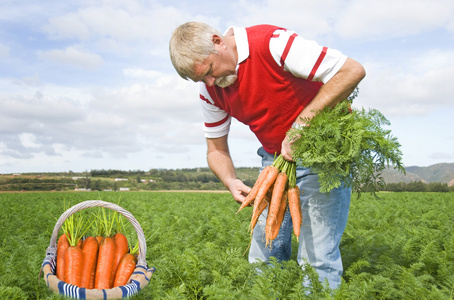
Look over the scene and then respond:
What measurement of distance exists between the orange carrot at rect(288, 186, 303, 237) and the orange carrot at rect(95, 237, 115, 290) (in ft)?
5.74

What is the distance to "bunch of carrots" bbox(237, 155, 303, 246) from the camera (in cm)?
350

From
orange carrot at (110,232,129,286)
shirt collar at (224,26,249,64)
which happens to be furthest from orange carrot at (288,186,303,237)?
orange carrot at (110,232,129,286)

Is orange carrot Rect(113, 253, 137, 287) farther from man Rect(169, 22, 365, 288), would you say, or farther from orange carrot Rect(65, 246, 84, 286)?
man Rect(169, 22, 365, 288)

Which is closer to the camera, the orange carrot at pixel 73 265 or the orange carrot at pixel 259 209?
the orange carrot at pixel 73 265

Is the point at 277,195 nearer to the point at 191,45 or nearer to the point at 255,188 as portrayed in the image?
the point at 255,188

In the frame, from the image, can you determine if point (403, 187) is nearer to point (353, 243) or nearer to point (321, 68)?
point (353, 243)

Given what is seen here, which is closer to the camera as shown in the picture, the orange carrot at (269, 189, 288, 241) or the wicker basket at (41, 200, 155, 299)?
the wicker basket at (41, 200, 155, 299)

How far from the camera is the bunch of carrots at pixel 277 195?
138 inches

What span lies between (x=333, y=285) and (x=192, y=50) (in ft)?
7.85

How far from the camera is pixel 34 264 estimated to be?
12.8ft

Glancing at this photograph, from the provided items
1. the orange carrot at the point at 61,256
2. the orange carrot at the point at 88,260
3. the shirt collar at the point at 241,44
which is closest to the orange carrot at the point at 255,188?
the shirt collar at the point at 241,44

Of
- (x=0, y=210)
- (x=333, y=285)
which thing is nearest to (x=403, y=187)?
(x=0, y=210)

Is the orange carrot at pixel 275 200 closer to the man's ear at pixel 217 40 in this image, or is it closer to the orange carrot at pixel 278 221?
the orange carrot at pixel 278 221

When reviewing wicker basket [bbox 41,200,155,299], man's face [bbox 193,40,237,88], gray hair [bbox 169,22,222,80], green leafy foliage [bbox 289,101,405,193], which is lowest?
wicker basket [bbox 41,200,155,299]
